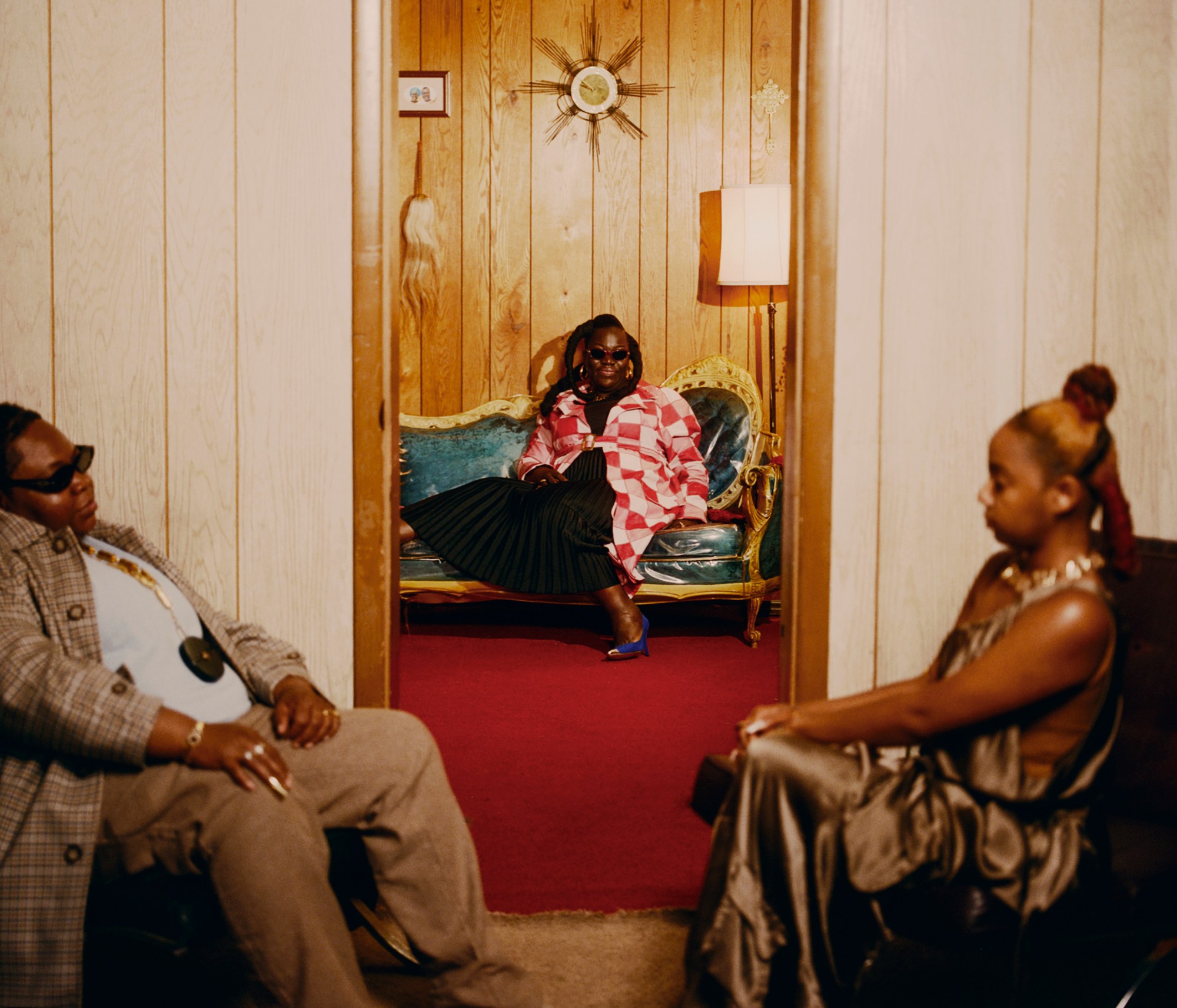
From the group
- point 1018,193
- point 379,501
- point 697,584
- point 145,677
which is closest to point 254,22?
point 379,501

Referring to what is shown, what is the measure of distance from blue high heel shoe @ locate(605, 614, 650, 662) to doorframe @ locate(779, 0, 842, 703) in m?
2.12

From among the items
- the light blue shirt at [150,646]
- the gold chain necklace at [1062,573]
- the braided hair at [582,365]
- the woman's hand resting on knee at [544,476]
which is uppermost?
the braided hair at [582,365]

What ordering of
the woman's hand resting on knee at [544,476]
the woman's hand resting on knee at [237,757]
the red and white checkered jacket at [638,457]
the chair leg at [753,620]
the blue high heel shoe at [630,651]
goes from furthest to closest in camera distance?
the woman's hand resting on knee at [544,476] → the chair leg at [753,620] → the red and white checkered jacket at [638,457] → the blue high heel shoe at [630,651] → the woman's hand resting on knee at [237,757]

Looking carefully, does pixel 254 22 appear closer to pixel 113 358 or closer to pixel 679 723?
pixel 113 358

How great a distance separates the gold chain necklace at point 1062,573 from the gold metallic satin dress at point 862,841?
1.0 inches

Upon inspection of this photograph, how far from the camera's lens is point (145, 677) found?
1.69 m

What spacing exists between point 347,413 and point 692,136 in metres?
3.79

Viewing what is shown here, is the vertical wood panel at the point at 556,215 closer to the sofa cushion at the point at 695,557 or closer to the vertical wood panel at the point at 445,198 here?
the vertical wood panel at the point at 445,198

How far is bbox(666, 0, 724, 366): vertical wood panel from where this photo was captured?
5273mm

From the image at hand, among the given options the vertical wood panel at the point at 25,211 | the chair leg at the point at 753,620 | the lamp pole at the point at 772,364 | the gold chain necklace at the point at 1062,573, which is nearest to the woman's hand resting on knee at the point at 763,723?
the gold chain necklace at the point at 1062,573

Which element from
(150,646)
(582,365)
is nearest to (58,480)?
(150,646)

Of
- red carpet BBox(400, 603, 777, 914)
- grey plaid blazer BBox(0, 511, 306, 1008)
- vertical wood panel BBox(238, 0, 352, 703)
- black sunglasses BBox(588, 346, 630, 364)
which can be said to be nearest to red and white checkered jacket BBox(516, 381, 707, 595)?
black sunglasses BBox(588, 346, 630, 364)

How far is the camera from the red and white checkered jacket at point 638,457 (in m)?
4.36

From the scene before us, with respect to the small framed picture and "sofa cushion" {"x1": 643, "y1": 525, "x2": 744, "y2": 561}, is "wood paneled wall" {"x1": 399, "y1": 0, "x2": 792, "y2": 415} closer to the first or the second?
the small framed picture
